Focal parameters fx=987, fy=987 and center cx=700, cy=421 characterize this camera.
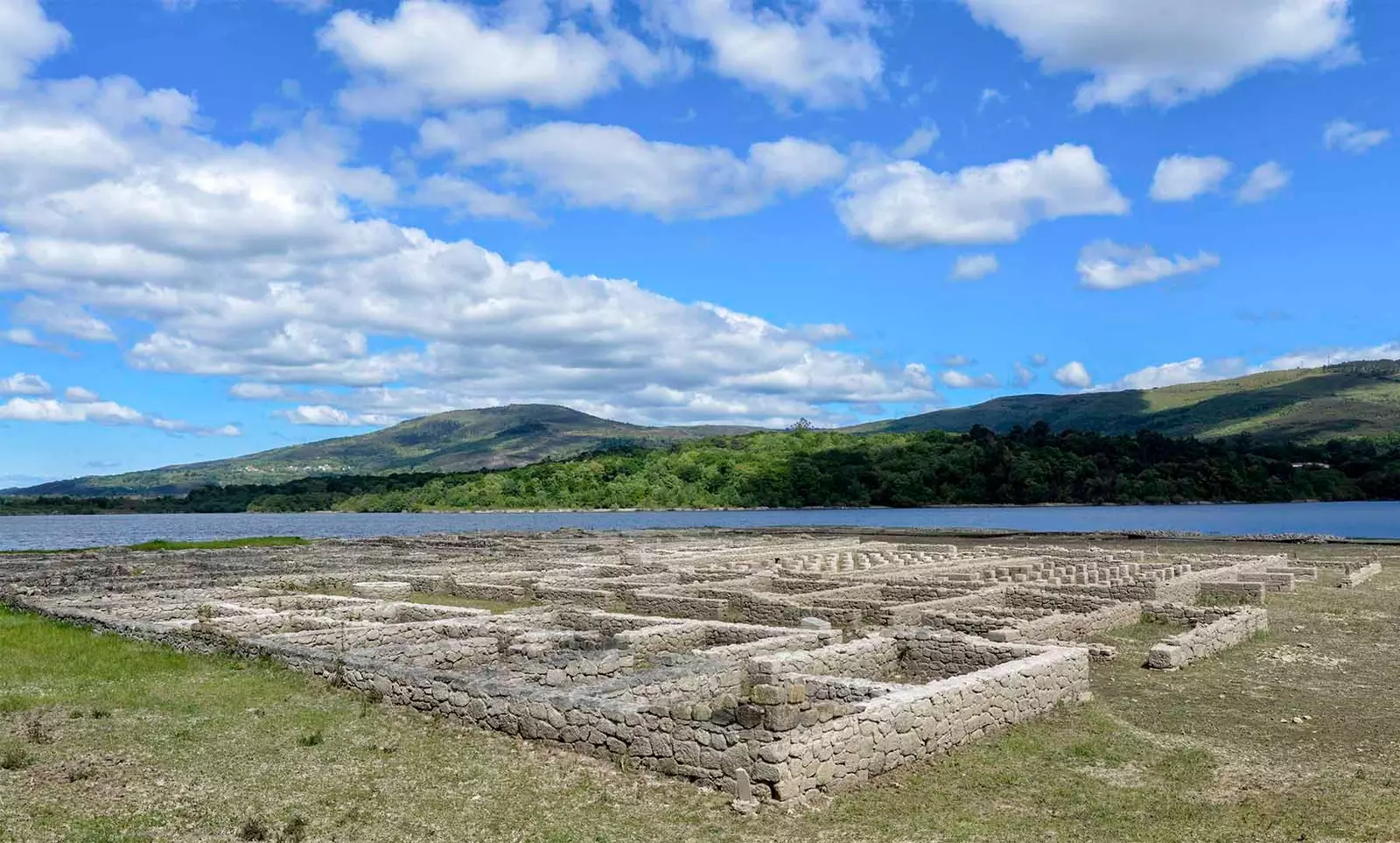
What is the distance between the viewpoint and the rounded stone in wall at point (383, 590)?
1088 inches

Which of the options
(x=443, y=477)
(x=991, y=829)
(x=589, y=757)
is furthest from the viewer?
(x=443, y=477)

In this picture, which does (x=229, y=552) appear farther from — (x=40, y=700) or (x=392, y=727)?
(x=392, y=727)

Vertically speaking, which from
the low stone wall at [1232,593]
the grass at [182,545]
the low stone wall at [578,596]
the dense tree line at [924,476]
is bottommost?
the low stone wall at [1232,593]

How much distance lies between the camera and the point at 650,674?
13.5 meters

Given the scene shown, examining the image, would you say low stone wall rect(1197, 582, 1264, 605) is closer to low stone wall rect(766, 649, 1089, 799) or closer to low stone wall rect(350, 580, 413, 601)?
low stone wall rect(766, 649, 1089, 799)

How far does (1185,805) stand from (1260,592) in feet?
62.4

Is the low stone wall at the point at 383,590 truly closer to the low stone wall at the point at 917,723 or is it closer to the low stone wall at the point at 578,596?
the low stone wall at the point at 578,596

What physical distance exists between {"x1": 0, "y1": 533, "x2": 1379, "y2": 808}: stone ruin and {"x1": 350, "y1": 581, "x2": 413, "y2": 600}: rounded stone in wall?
0.32ft

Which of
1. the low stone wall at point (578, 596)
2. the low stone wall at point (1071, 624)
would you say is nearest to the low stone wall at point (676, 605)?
the low stone wall at point (578, 596)

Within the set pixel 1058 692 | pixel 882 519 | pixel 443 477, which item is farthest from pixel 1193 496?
pixel 1058 692

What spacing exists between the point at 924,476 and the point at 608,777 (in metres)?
139

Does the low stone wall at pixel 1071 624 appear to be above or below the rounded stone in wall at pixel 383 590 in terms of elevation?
below

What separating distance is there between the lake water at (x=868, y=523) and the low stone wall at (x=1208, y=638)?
64047 millimetres

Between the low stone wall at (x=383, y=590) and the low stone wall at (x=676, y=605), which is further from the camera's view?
the low stone wall at (x=383, y=590)
